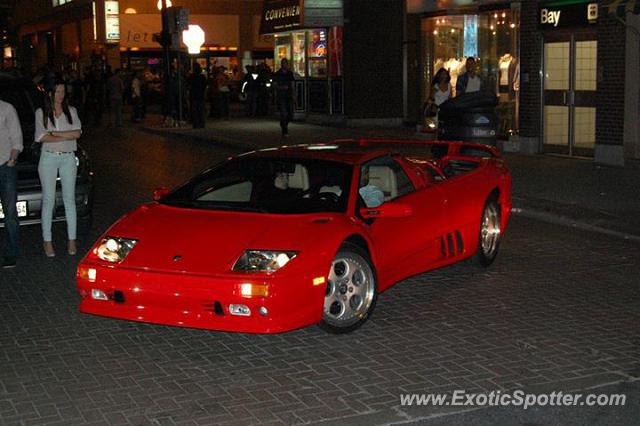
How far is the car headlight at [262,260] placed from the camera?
6656 mm

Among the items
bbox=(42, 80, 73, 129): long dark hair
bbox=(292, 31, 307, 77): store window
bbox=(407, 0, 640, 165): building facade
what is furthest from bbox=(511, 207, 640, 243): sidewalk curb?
bbox=(292, 31, 307, 77): store window

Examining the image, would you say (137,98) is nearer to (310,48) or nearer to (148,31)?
(310,48)

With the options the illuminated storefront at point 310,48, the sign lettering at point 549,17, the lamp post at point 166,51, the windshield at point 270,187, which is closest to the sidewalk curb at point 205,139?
the lamp post at point 166,51

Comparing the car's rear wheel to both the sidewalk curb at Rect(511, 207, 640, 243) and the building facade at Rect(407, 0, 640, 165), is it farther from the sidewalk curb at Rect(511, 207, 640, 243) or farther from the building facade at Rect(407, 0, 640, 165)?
the building facade at Rect(407, 0, 640, 165)

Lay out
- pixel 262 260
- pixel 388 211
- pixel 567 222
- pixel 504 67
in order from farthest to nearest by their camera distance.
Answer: pixel 504 67, pixel 567 222, pixel 388 211, pixel 262 260

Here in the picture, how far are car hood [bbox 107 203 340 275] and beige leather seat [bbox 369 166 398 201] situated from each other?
3.88ft

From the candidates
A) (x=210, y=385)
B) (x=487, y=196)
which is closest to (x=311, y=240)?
(x=210, y=385)

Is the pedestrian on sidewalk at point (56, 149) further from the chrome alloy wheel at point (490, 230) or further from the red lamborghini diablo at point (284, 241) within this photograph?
the chrome alloy wheel at point (490, 230)

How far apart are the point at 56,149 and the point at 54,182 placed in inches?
13.4

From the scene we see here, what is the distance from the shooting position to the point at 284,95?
25953 mm

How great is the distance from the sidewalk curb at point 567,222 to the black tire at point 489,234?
89.4 inches

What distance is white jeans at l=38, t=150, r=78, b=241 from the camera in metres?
9.90

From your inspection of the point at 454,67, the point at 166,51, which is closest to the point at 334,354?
the point at 454,67

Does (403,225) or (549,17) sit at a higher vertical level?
(549,17)
